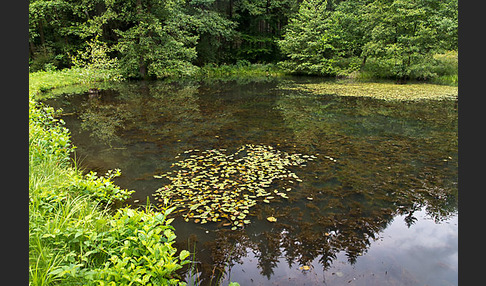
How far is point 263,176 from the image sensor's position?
5797mm

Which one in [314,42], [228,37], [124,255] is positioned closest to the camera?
[124,255]

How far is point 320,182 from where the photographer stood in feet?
18.4

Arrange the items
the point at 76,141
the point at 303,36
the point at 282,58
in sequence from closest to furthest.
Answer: the point at 76,141
the point at 303,36
the point at 282,58

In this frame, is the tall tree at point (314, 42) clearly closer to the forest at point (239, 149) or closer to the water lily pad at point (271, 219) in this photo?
the forest at point (239, 149)

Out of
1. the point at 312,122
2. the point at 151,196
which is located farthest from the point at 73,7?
the point at 151,196

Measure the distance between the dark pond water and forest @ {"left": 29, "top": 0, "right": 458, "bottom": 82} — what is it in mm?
8161

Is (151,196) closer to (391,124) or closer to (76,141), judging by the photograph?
(76,141)

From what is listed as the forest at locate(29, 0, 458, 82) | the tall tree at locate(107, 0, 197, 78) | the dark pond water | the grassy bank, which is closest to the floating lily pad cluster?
the dark pond water

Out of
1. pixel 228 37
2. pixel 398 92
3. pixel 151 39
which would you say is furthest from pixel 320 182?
pixel 228 37

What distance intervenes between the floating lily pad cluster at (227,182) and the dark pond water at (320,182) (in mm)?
200

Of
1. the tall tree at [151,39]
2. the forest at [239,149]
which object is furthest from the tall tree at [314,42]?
the tall tree at [151,39]

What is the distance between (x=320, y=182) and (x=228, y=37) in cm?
2531

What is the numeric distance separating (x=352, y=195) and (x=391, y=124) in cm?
579

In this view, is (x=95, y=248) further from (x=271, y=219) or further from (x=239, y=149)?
(x=239, y=149)
